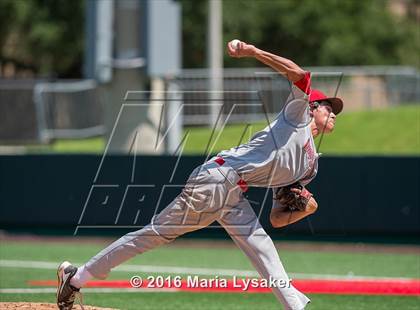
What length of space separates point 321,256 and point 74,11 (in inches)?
1134

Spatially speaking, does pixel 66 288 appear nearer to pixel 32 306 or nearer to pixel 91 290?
pixel 32 306

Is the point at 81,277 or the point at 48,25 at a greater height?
the point at 81,277

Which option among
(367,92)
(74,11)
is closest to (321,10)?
(74,11)

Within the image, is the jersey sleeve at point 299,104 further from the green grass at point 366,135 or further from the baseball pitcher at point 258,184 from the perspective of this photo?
the green grass at point 366,135

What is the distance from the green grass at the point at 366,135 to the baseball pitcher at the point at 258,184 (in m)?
13.5

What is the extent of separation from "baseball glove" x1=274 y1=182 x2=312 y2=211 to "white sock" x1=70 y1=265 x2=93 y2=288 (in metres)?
1.66

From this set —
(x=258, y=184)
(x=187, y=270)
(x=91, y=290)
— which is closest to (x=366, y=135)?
(x=187, y=270)

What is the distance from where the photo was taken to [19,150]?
27250 mm

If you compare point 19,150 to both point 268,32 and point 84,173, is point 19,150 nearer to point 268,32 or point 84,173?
point 84,173

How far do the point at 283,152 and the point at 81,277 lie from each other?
196cm

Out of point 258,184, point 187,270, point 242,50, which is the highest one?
point 242,50

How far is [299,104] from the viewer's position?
748cm

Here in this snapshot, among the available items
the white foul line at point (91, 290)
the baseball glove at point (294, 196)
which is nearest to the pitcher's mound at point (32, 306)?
the white foul line at point (91, 290)

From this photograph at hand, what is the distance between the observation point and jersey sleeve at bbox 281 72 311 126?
24.3 ft
